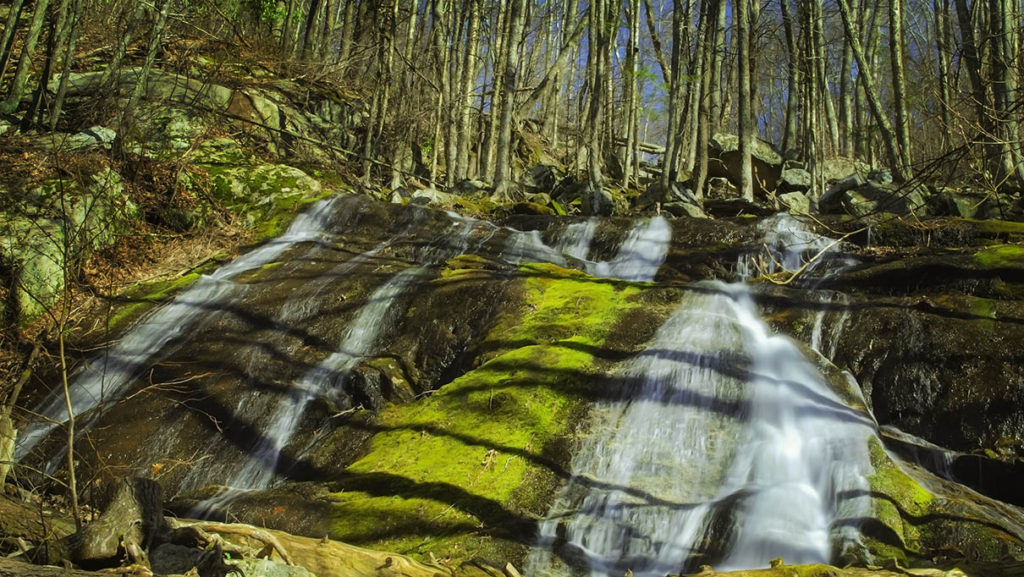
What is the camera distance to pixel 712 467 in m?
5.69

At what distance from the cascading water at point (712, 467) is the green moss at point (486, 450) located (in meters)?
0.30

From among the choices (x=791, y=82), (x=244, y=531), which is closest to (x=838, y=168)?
(x=791, y=82)

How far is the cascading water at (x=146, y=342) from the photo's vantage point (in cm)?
796

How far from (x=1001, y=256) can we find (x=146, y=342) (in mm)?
10108

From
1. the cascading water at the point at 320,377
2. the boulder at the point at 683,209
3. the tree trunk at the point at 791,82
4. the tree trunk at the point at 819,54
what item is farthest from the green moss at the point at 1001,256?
the tree trunk at the point at 791,82

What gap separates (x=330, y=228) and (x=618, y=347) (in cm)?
683

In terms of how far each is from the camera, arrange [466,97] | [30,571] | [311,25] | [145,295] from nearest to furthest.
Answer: [30,571]
[145,295]
[466,97]
[311,25]

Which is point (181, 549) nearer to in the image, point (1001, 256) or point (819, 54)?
point (1001, 256)

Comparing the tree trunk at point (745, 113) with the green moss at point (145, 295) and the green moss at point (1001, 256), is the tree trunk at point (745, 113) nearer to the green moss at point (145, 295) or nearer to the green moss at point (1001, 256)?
the green moss at point (1001, 256)

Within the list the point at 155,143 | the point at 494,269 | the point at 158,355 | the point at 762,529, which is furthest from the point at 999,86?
the point at 155,143

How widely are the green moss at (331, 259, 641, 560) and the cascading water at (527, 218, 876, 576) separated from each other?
0.99 feet

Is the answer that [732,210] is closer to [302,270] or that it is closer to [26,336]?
[302,270]

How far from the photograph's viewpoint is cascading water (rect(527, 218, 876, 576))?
488 cm

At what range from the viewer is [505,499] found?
212 inches
